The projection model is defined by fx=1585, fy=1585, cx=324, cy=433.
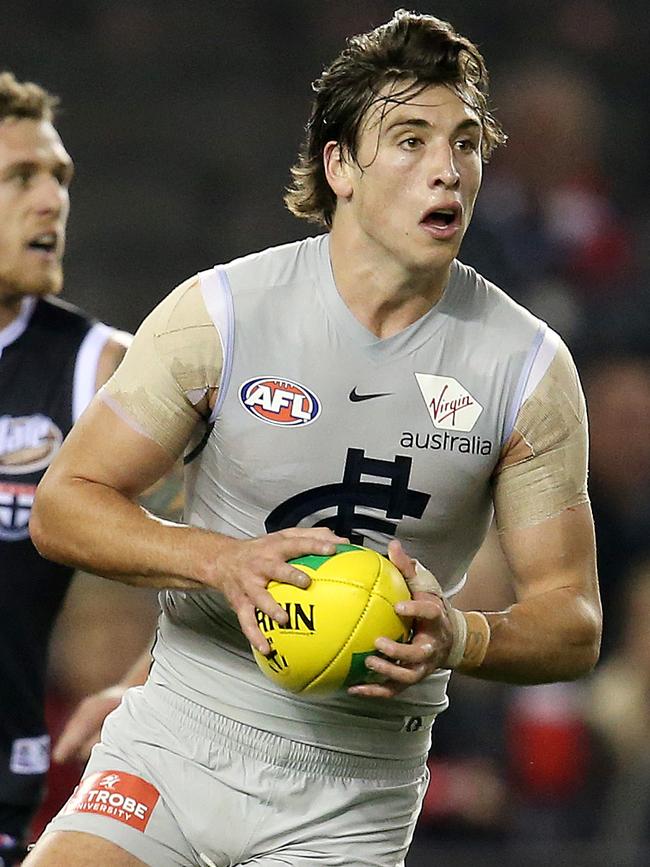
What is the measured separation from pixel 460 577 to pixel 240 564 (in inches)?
30.1

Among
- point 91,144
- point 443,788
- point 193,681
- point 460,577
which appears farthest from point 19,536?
point 91,144

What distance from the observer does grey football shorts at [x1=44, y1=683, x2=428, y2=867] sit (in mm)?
3080

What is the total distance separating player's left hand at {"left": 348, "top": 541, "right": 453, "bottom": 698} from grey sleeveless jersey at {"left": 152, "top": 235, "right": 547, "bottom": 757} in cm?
37

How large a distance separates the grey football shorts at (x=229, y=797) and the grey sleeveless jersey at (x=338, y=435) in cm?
5

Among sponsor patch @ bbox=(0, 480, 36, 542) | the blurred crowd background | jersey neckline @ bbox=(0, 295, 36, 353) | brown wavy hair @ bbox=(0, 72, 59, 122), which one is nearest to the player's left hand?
sponsor patch @ bbox=(0, 480, 36, 542)

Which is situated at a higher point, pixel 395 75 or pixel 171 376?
pixel 395 75

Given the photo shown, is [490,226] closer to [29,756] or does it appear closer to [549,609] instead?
[29,756]

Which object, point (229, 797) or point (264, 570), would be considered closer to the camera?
point (264, 570)

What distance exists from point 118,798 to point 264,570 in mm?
657

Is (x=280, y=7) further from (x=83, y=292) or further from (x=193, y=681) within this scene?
(x=193, y=681)

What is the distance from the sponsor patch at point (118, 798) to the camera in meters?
3.04

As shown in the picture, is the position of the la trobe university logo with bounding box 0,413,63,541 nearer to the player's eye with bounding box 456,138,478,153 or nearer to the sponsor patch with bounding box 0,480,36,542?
the sponsor patch with bounding box 0,480,36,542

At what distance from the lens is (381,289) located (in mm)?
3248

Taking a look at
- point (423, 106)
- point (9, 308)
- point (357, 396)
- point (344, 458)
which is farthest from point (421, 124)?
point (9, 308)
